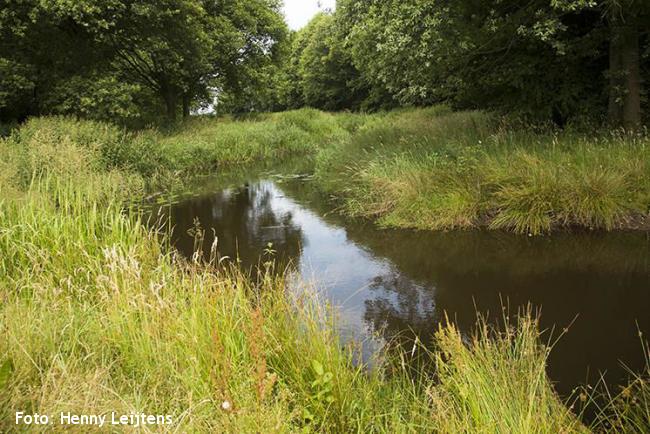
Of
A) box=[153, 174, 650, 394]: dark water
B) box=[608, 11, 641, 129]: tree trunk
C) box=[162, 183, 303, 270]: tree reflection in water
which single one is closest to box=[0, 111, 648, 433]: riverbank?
box=[153, 174, 650, 394]: dark water

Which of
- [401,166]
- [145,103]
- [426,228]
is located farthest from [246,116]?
[426,228]

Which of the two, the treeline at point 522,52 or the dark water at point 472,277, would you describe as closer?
the dark water at point 472,277

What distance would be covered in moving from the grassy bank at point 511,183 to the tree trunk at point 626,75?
830mm

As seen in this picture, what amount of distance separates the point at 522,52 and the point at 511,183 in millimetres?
4717

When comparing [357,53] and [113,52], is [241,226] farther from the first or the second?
[113,52]

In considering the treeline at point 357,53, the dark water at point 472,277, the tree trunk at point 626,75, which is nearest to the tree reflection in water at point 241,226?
the dark water at point 472,277

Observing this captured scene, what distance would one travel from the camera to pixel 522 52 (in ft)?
39.4

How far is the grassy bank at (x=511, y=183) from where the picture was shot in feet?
27.9

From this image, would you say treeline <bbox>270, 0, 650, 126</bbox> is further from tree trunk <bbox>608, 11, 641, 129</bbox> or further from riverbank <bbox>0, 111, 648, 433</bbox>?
riverbank <bbox>0, 111, 648, 433</bbox>

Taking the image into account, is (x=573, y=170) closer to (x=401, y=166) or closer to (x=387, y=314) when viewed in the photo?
(x=401, y=166)

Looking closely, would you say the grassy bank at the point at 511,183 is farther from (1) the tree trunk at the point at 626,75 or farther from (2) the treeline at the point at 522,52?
(2) the treeline at the point at 522,52

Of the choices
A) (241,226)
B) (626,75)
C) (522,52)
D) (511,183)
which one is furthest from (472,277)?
(522,52)

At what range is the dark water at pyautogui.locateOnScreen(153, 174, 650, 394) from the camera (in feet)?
16.8

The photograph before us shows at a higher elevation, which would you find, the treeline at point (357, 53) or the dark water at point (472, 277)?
the treeline at point (357, 53)
